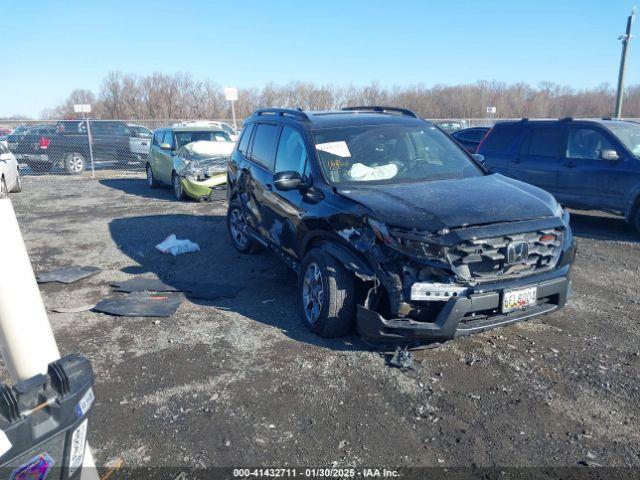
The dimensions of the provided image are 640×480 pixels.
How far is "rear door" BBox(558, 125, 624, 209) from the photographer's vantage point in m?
Result: 7.83

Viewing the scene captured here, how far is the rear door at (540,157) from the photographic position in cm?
858

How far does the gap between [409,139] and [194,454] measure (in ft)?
11.9

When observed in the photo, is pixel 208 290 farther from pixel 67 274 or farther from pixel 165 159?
pixel 165 159

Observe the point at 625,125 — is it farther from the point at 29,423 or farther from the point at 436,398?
the point at 29,423

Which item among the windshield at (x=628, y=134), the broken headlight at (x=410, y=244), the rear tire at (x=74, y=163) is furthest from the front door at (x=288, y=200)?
the rear tire at (x=74, y=163)

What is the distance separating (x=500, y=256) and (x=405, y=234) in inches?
28.2

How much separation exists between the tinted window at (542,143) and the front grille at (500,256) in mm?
5394

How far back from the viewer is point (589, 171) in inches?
319

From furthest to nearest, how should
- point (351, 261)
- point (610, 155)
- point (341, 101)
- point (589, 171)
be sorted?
1. point (341, 101)
2. point (589, 171)
3. point (610, 155)
4. point (351, 261)

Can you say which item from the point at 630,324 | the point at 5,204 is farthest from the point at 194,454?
the point at 630,324

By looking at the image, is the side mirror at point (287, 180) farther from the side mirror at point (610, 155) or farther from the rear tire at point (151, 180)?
the rear tire at point (151, 180)

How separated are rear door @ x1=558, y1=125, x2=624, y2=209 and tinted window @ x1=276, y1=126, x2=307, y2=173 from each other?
17.5ft

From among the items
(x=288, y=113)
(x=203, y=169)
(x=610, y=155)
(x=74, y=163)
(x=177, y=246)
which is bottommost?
(x=177, y=246)

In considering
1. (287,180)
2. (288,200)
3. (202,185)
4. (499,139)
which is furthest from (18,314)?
(202,185)
